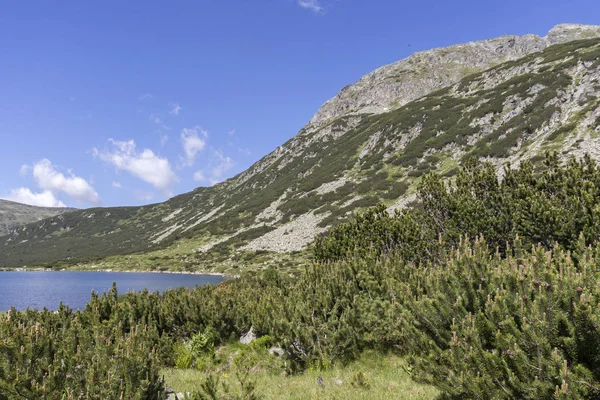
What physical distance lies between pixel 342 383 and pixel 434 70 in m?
194

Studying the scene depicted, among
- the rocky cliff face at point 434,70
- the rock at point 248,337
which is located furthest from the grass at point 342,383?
the rocky cliff face at point 434,70

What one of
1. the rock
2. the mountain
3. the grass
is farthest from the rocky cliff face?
the grass

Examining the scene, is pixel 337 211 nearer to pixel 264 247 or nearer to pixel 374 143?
pixel 264 247

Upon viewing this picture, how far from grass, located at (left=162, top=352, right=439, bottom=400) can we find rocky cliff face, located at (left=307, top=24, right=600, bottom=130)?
529 ft

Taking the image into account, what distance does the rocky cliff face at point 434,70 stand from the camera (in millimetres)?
167375

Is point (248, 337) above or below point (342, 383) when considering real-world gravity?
below

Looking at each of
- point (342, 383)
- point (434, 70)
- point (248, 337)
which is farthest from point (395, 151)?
point (434, 70)

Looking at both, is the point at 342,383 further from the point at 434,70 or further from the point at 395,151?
the point at 434,70

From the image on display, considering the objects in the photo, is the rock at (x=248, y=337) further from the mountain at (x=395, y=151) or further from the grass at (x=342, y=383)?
the mountain at (x=395, y=151)

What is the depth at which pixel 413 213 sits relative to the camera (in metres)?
25.1

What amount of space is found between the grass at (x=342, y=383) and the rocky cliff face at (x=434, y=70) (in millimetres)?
161205

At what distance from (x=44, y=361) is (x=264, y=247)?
254 ft

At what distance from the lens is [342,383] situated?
9703 mm

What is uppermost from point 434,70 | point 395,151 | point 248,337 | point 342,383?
point 434,70
